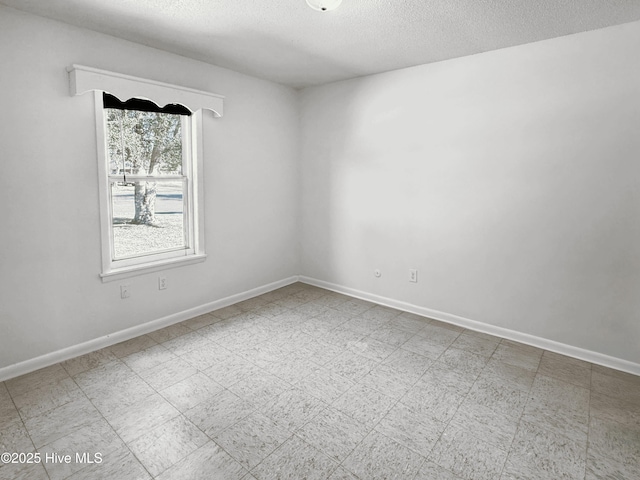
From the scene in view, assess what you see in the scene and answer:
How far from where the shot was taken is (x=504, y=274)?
3.30 m

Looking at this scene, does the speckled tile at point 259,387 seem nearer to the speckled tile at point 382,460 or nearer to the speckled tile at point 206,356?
the speckled tile at point 206,356

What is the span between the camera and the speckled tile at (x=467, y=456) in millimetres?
1816

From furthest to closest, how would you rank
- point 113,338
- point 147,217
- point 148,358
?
point 147,217 → point 113,338 → point 148,358

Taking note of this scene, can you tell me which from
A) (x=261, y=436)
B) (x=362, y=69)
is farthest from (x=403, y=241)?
(x=261, y=436)

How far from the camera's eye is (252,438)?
2.03 metres

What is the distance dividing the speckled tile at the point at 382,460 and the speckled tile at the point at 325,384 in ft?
1.51

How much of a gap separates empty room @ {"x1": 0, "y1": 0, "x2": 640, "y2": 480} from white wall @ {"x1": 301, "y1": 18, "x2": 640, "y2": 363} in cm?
2

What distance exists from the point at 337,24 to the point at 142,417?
9.62ft

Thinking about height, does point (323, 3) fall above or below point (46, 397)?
above

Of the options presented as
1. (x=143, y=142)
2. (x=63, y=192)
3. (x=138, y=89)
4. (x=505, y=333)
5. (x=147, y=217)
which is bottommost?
(x=505, y=333)

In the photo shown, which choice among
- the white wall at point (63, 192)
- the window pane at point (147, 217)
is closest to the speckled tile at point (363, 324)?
the white wall at point (63, 192)

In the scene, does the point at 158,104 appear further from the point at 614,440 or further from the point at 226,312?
the point at 614,440

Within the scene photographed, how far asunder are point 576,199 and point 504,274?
0.83 meters

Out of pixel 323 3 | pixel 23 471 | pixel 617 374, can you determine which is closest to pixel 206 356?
pixel 23 471
